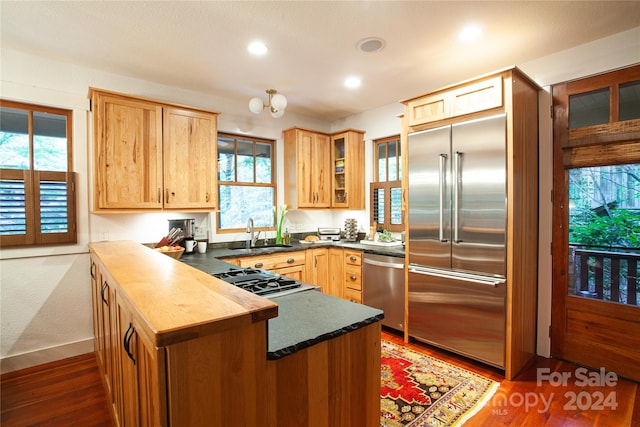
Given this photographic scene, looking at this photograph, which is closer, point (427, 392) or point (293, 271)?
point (427, 392)

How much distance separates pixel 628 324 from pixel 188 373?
314 cm

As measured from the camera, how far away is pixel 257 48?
2572 millimetres

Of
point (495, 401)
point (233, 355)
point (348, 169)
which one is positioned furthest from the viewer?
point (348, 169)

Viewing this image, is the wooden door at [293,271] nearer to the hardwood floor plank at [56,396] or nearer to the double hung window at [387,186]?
the double hung window at [387,186]

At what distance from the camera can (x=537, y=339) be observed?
2838 mm

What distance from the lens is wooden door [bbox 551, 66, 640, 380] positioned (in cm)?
241

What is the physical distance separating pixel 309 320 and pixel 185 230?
8.64 ft

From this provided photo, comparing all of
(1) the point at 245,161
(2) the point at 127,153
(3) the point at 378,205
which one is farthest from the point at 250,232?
(3) the point at 378,205

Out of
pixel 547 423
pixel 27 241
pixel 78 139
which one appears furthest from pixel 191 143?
pixel 547 423

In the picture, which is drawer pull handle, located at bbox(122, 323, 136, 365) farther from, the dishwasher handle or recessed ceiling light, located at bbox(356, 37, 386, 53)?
the dishwasher handle

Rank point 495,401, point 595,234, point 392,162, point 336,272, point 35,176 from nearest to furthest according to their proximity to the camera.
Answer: point 495,401 → point 595,234 → point 35,176 → point 336,272 → point 392,162

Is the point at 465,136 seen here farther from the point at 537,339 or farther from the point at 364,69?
the point at 537,339

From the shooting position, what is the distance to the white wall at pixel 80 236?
2613 millimetres

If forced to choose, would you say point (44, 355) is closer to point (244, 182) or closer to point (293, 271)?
point (293, 271)
